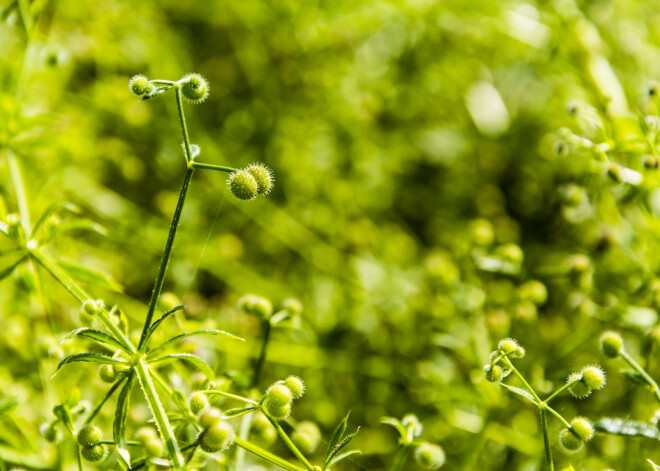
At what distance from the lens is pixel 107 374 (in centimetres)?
202

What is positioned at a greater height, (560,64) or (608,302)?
(560,64)

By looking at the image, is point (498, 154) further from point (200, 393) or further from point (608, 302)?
point (200, 393)

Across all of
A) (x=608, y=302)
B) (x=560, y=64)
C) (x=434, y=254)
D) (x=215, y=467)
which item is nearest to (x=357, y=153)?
(x=434, y=254)

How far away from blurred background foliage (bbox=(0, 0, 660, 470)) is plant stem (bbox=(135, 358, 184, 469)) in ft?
4.01

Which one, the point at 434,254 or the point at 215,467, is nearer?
the point at 215,467

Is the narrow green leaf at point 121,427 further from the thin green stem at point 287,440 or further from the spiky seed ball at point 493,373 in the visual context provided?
the spiky seed ball at point 493,373

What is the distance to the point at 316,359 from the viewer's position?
3.88m

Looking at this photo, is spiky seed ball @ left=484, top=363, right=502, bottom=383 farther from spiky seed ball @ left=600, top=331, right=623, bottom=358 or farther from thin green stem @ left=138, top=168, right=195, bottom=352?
thin green stem @ left=138, top=168, right=195, bottom=352

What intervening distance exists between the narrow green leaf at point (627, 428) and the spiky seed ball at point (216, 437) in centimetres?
148

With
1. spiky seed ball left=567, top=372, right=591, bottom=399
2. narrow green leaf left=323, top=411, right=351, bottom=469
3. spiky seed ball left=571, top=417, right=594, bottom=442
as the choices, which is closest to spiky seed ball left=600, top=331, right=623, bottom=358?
spiky seed ball left=567, top=372, right=591, bottom=399

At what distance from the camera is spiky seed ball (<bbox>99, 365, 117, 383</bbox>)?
2.01 metres

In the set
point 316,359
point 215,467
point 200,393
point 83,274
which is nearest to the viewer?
point 200,393

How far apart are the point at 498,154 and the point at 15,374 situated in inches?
150

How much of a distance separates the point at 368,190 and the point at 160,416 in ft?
10.3
